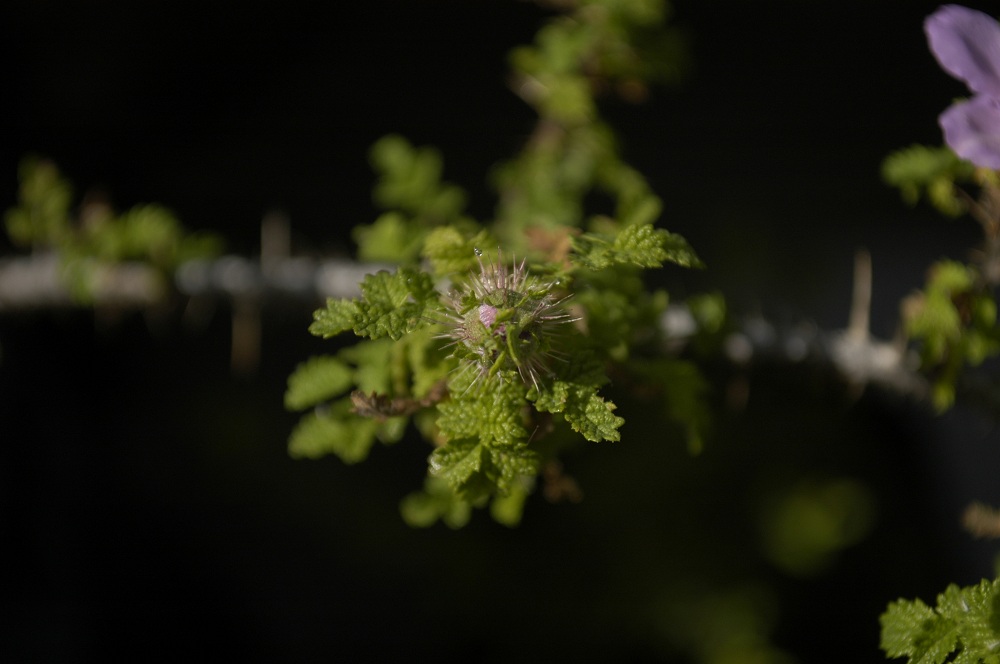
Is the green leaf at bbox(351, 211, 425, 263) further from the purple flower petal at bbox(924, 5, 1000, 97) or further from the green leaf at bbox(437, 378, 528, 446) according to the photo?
the purple flower petal at bbox(924, 5, 1000, 97)

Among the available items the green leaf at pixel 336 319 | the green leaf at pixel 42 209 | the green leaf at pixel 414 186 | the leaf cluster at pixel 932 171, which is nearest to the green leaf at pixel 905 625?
the leaf cluster at pixel 932 171

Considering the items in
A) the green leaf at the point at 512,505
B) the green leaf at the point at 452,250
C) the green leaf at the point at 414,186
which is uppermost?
the green leaf at the point at 414,186

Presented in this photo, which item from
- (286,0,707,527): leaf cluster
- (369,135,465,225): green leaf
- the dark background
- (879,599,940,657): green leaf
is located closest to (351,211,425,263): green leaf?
(286,0,707,527): leaf cluster

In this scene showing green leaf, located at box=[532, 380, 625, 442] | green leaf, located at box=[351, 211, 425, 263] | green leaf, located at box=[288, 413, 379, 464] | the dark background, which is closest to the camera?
green leaf, located at box=[532, 380, 625, 442]

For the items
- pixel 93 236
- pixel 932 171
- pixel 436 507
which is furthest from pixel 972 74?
pixel 93 236

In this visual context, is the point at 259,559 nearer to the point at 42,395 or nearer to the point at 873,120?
the point at 42,395

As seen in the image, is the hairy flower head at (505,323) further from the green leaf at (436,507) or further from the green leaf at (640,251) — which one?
the green leaf at (436,507)

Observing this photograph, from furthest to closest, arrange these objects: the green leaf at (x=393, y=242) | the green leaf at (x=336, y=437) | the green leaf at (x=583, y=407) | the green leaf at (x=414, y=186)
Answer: the green leaf at (x=414, y=186), the green leaf at (x=393, y=242), the green leaf at (x=336, y=437), the green leaf at (x=583, y=407)

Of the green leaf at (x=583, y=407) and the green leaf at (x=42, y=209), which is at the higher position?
the green leaf at (x=42, y=209)
